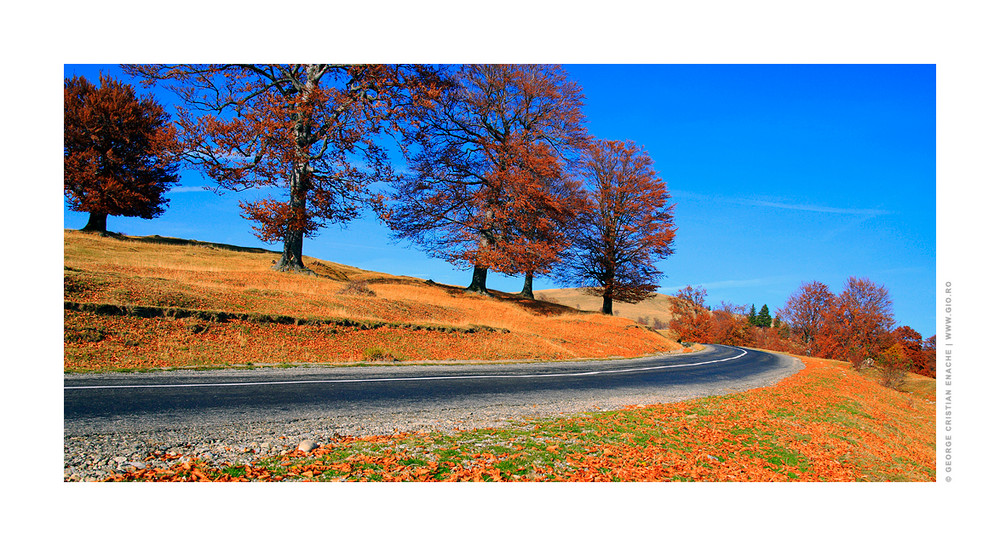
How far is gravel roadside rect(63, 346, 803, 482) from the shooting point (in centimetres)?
470

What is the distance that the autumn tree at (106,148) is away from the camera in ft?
101

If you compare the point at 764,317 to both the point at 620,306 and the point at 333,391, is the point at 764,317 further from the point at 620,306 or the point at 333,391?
the point at 333,391

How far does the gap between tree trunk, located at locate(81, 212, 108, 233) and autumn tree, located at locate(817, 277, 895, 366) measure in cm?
5634

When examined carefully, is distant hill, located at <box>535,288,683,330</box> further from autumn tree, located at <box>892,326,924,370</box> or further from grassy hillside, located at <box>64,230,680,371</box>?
grassy hillside, located at <box>64,230,680,371</box>

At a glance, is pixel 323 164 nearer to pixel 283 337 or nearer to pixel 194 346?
pixel 283 337

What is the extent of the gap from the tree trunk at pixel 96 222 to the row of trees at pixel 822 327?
49270 mm

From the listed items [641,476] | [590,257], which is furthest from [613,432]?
[590,257]

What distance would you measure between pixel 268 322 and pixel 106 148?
27.8 meters

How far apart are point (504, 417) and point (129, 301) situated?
35.2 ft

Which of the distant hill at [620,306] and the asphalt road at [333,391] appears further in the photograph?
the distant hill at [620,306]

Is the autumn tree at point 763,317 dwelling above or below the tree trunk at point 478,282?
below

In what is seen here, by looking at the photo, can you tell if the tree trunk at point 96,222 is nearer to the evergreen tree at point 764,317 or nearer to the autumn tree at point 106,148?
the autumn tree at point 106,148

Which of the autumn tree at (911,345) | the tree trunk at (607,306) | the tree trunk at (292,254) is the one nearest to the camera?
the tree trunk at (292,254)

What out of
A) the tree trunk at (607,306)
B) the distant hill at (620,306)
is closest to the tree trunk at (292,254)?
the tree trunk at (607,306)
